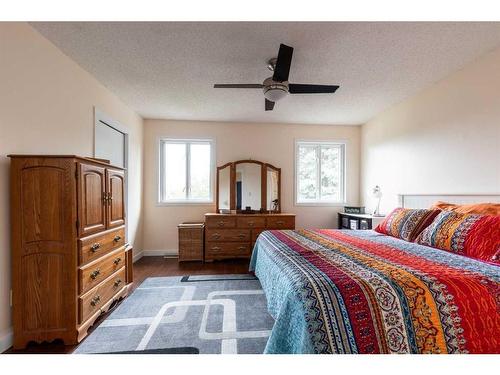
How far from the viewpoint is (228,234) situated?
3.88 m

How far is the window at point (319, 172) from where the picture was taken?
4551mm

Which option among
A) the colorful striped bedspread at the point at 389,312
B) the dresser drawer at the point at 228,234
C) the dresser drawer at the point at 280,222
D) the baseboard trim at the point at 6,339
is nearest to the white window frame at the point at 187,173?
the dresser drawer at the point at 228,234

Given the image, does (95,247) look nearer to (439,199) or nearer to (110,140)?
(110,140)

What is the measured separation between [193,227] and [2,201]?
7.88 ft

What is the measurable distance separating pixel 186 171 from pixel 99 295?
2.67 meters

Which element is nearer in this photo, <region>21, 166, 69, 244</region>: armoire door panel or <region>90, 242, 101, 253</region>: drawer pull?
<region>21, 166, 69, 244</region>: armoire door panel

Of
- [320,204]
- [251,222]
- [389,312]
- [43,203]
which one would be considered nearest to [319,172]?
[320,204]

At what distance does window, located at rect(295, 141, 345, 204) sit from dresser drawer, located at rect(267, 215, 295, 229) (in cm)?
62

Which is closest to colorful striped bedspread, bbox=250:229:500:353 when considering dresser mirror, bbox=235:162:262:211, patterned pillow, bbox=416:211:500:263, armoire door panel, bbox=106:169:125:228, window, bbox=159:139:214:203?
patterned pillow, bbox=416:211:500:263

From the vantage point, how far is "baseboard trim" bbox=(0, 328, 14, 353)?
1623mm

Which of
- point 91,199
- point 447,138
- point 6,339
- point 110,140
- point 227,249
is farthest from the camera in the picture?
point 227,249

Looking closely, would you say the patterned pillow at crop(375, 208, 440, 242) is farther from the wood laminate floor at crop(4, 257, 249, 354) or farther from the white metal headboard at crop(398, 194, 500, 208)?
the wood laminate floor at crop(4, 257, 249, 354)
